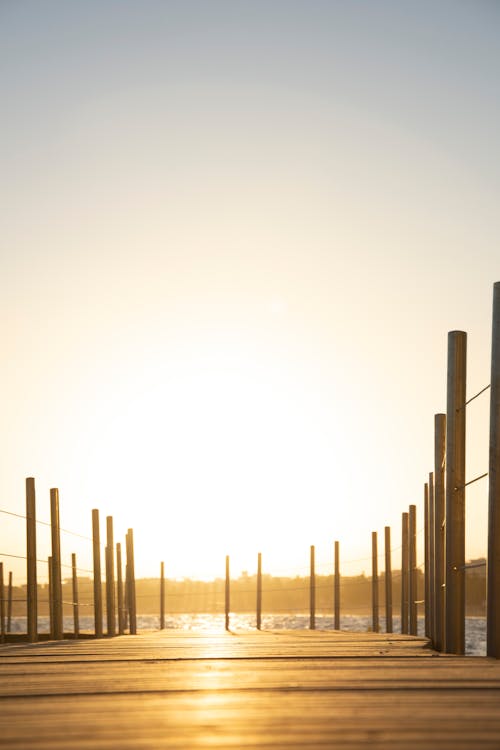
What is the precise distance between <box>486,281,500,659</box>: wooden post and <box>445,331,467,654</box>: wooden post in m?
0.85

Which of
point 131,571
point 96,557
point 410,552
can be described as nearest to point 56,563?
point 96,557

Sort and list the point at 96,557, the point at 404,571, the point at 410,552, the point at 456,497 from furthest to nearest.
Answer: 1. the point at 96,557
2. the point at 404,571
3. the point at 410,552
4. the point at 456,497

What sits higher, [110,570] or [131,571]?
[110,570]

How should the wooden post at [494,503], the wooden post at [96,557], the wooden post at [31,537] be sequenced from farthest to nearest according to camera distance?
1. the wooden post at [96,557]
2. the wooden post at [31,537]
3. the wooden post at [494,503]

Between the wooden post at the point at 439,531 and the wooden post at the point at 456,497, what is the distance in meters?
0.44

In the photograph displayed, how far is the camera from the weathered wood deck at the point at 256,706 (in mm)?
2006

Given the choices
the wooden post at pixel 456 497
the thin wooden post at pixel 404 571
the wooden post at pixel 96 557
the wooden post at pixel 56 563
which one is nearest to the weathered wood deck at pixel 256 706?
the wooden post at pixel 456 497

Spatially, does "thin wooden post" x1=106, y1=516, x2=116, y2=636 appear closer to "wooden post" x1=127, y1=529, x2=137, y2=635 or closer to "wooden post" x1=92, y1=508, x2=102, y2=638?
"wooden post" x1=92, y1=508, x2=102, y2=638

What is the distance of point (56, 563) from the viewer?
11.8 metres

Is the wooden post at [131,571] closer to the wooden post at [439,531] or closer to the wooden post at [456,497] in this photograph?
the wooden post at [439,531]

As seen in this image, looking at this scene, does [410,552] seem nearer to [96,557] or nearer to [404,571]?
[404,571]

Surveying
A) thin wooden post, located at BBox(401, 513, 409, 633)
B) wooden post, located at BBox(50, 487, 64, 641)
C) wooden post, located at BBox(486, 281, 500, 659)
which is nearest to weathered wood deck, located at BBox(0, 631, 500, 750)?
wooden post, located at BBox(486, 281, 500, 659)

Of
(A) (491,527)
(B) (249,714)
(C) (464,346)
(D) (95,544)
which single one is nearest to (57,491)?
(D) (95,544)

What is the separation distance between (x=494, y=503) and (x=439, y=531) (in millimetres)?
1970
